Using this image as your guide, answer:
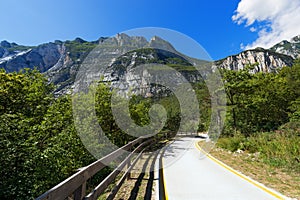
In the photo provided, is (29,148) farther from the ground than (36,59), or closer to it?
closer to it

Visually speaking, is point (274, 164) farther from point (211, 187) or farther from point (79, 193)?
point (79, 193)

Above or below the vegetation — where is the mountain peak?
above

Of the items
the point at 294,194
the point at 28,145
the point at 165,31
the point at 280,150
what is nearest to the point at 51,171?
the point at 28,145

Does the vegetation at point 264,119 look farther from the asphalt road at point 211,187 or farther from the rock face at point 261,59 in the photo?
the rock face at point 261,59

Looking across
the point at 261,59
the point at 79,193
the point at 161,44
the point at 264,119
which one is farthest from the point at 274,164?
the point at 261,59

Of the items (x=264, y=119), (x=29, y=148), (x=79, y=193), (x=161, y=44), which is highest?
(x=161, y=44)

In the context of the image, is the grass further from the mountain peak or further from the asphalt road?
the mountain peak

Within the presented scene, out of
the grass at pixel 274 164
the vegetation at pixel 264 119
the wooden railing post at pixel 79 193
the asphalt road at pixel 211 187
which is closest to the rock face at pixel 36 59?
the vegetation at pixel 264 119

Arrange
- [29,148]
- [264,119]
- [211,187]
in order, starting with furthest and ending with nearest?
[264,119] < [211,187] < [29,148]

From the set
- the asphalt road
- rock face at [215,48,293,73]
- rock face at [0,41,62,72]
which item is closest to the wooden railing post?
the asphalt road

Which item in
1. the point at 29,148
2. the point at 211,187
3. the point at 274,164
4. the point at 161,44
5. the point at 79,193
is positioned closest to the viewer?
the point at 79,193

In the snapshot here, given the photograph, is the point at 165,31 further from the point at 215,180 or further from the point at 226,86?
the point at 215,180

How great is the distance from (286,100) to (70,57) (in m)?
183

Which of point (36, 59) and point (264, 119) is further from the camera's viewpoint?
point (36, 59)
